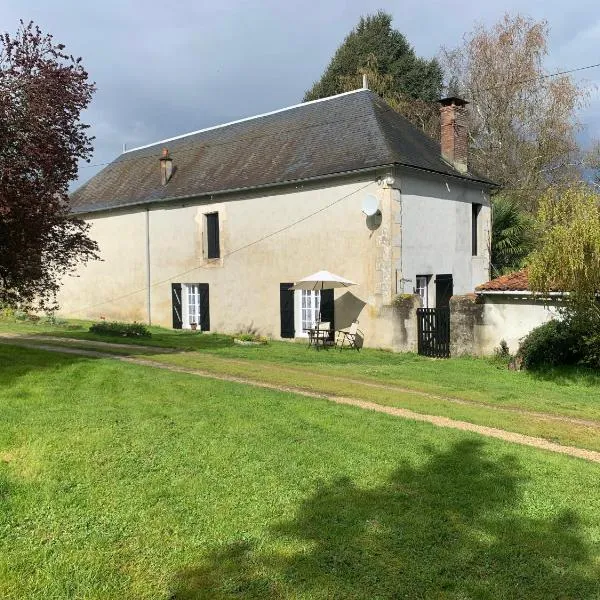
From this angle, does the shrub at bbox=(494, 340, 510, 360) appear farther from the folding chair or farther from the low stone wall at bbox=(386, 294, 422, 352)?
the folding chair

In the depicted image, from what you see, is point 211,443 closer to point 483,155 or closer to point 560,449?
point 560,449

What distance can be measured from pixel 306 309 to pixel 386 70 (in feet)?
75.3

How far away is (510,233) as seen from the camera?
20.3 metres

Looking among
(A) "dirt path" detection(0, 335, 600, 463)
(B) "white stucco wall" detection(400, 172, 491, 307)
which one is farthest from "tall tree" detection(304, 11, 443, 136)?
(A) "dirt path" detection(0, 335, 600, 463)

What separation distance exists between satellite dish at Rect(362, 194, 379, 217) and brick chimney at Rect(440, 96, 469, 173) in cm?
452

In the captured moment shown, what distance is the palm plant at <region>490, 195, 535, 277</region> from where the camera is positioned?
2027 cm

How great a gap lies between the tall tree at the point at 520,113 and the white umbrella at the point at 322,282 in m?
→ 13.9

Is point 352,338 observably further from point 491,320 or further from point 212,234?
point 212,234

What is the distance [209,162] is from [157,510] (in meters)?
19.0

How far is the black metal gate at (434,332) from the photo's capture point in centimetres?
1470

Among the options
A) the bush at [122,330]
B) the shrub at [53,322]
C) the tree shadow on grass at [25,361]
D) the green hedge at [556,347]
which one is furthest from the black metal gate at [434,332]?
the shrub at [53,322]

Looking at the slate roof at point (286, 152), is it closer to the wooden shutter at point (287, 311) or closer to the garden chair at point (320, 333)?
the wooden shutter at point (287, 311)

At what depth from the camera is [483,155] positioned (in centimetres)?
2828

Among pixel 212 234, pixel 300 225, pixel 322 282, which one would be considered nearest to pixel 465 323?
pixel 322 282
